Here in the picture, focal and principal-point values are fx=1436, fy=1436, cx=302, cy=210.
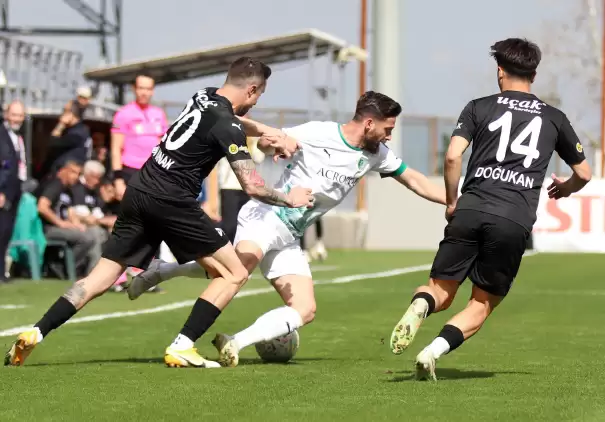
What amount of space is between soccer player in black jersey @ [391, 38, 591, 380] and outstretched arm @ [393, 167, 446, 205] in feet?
3.89

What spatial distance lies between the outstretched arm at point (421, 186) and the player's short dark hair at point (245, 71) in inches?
52.3

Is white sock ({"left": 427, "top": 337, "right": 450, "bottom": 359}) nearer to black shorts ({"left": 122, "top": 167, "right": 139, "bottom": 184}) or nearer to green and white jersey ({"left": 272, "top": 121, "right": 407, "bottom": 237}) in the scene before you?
green and white jersey ({"left": 272, "top": 121, "right": 407, "bottom": 237})

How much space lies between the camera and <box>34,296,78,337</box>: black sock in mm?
8375

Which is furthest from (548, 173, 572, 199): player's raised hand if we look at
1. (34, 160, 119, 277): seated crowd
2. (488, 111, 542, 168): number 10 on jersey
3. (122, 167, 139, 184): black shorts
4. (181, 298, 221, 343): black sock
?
(34, 160, 119, 277): seated crowd

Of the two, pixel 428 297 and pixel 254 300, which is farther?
pixel 254 300

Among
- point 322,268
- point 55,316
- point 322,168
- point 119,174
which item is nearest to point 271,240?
point 322,168

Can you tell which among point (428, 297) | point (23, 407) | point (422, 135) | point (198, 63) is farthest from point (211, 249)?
point (422, 135)

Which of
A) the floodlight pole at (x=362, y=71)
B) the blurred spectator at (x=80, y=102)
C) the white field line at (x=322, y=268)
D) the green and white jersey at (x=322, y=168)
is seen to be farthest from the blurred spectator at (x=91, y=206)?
the floodlight pole at (x=362, y=71)

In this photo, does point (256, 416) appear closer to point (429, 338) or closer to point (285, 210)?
point (285, 210)

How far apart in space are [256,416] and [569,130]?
266 centimetres

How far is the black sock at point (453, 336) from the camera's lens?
766cm

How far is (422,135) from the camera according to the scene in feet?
115

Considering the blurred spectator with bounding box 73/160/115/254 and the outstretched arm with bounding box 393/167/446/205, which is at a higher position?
the outstretched arm with bounding box 393/167/446/205

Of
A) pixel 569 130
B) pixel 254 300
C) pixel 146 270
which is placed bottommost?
pixel 254 300
